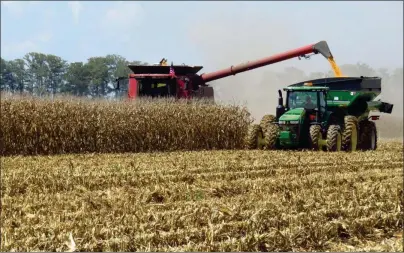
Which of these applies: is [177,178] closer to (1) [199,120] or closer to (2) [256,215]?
(2) [256,215]

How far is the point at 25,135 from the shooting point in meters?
14.4

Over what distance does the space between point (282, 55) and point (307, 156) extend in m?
5.21

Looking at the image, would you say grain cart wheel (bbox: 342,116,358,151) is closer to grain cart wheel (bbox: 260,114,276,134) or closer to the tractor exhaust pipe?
the tractor exhaust pipe

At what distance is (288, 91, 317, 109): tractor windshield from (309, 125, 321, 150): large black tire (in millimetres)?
767

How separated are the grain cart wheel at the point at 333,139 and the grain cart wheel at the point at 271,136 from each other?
136 cm

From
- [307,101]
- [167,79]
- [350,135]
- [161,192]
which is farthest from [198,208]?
[167,79]

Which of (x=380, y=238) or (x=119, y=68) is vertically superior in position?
(x=119, y=68)

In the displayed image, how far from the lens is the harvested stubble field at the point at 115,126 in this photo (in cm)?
1441

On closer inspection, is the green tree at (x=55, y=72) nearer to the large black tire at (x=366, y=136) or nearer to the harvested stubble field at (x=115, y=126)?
the harvested stubble field at (x=115, y=126)

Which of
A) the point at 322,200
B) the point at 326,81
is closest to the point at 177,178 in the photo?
the point at 322,200

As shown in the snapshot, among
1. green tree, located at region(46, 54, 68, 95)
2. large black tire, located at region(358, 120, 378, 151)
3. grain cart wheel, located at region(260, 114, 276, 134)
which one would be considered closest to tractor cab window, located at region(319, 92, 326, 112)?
grain cart wheel, located at region(260, 114, 276, 134)

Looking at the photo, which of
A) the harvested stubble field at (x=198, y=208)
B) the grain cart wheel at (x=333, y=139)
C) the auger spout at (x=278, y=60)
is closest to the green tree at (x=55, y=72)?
the harvested stubble field at (x=198, y=208)

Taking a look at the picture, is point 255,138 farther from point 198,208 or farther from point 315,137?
point 198,208

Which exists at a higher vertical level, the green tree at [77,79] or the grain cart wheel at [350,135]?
the green tree at [77,79]
